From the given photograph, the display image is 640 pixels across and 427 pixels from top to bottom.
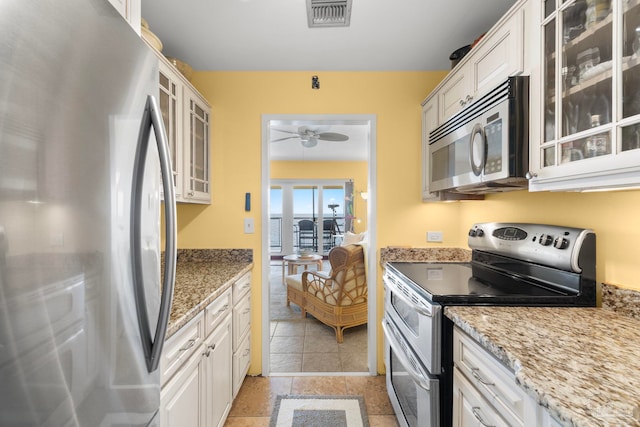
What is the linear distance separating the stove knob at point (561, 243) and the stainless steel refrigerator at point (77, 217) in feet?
5.01

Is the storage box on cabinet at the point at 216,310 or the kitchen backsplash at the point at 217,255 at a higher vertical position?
the kitchen backsplash at the point at 217,255

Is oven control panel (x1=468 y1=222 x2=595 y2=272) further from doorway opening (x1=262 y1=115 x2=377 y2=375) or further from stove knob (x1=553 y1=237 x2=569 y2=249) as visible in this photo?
doorway opening (x1=262 y1=115 x2=377 y2=375)

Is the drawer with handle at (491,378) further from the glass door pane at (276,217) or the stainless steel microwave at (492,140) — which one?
the glass door pane at (276,217)

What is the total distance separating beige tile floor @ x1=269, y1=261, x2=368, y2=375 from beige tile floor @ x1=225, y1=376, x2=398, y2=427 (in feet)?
0.49

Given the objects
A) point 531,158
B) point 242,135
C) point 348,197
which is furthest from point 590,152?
point 348,197

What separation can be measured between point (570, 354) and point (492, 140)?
854 mm

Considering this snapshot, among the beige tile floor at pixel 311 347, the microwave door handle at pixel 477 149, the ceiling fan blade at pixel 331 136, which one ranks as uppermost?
the ceiling fan blade at pixel 331 136

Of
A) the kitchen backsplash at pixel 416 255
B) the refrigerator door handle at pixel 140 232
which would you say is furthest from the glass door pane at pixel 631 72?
the kitchen backsplash at pixel 416 255

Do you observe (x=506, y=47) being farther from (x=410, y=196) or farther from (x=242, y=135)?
(x=242, y=135)

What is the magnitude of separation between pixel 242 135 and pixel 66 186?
1942 mm

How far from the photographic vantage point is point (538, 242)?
1455mm

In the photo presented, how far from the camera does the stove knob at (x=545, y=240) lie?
139cm

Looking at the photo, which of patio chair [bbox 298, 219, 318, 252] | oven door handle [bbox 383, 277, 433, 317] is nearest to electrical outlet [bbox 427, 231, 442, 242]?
oven door handle [bbox 383, 277, 433, 317]

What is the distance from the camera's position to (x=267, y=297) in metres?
2.41
